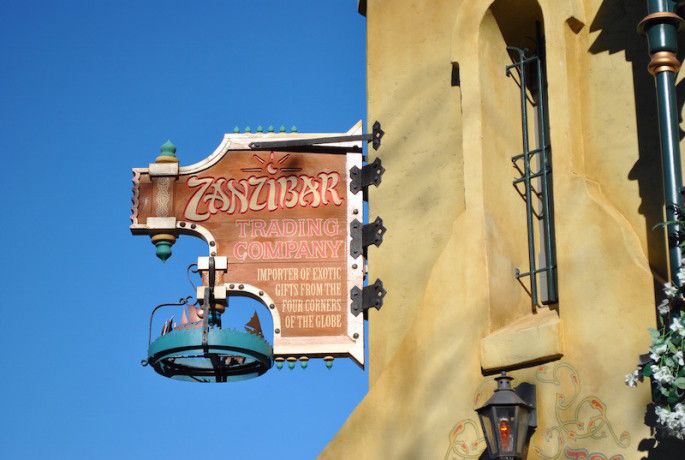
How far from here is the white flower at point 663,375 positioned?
26.0ft

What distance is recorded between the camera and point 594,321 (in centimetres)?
920

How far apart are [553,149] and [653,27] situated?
1269 mm

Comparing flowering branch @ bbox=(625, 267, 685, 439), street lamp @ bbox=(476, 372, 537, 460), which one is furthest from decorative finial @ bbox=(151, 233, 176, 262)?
flowering branch @ bbox=(625, 267, 685, 439)

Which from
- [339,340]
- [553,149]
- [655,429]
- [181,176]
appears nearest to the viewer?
[655,429]

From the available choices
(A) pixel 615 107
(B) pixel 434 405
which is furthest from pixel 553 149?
(B) pixel 434 405

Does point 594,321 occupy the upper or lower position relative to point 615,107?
lower

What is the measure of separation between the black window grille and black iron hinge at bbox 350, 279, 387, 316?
5.23ft

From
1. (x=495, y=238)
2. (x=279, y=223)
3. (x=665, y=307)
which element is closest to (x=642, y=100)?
(x=495, y=238)

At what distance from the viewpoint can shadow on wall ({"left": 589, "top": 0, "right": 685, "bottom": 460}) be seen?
31.6 feet

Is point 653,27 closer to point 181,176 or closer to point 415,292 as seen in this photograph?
point 415,292

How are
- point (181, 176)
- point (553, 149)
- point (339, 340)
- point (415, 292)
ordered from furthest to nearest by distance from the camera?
1. point (181, 176)
2. point (339, 340)
3. point (415, 292)
4. point (553, 149)

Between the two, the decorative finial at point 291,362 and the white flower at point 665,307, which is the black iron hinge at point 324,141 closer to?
the decorative finial at point 291,362

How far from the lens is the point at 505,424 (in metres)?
8.78

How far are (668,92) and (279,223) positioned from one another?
15.1 ft
